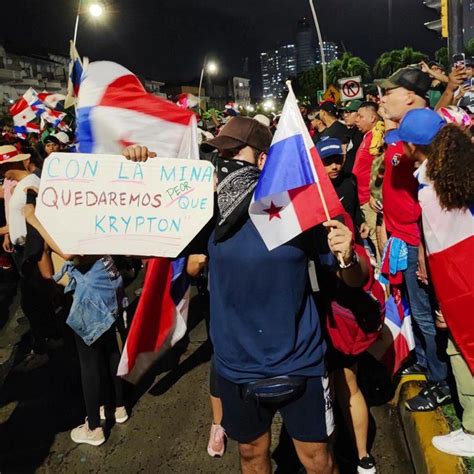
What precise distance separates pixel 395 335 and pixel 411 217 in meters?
0.91

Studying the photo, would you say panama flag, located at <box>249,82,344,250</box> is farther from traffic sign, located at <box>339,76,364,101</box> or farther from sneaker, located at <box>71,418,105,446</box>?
traffic sign, located at <box>339,76,364,101</box>

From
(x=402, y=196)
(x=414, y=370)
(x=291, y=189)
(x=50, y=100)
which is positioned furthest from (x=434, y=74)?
(x=50, y=100)

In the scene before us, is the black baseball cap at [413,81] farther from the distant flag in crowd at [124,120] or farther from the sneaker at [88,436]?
the sneaker at [88,436]

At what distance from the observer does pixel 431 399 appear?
10.9ft

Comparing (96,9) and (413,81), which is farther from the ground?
(96,9)

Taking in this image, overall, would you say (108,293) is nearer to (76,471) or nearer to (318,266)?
(76,471)

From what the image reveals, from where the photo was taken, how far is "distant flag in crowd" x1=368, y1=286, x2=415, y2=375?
3.64 m

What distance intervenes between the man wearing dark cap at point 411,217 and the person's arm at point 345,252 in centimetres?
138

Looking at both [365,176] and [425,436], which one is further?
[365,176]

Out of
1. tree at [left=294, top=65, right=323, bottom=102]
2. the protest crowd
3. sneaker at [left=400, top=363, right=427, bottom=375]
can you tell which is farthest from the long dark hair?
tree at [left=294, top=65, right=323, bottom=102]

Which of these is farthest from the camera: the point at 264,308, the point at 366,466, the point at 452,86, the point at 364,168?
the point at 364,168

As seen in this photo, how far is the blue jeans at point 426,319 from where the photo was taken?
3.47 meters

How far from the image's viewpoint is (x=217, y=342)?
2.36 m

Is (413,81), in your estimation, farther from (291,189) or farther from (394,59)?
(394,59)
